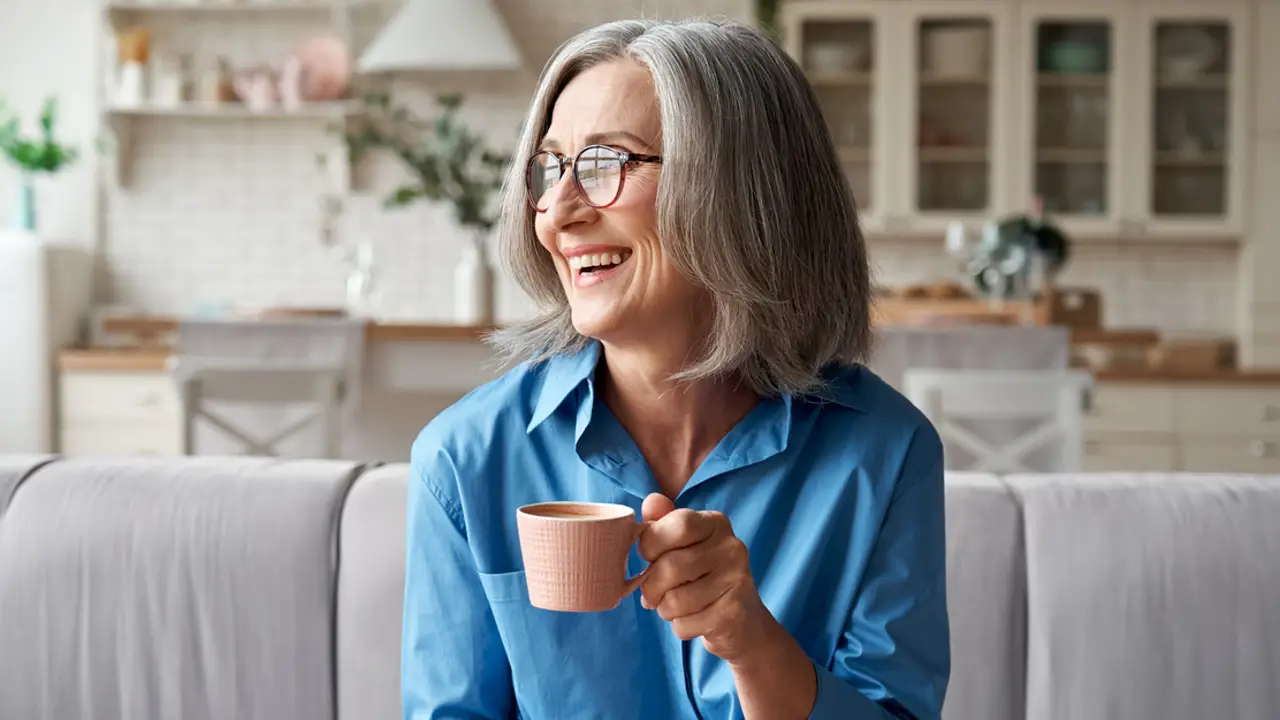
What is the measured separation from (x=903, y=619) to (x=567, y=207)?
408mm

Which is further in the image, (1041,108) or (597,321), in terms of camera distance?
(1041,108)

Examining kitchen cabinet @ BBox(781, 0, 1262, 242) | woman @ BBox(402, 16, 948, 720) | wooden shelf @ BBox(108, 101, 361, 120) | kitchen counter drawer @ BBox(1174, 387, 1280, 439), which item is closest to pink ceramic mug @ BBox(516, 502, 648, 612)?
woman @ BBox(402, 16, 948, 720)

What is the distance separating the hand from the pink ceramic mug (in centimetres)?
2

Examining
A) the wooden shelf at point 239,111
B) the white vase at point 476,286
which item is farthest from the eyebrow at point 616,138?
the wooden shelf at point 239,111

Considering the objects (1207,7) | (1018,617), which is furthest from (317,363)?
(1207,7)

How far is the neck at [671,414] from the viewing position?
1.06 metres

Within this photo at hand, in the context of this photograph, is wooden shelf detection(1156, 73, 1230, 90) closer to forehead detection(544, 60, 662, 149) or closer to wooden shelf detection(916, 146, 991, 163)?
wooden shelf detection(916, 146, 991, 163)

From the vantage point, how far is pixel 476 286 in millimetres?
3801

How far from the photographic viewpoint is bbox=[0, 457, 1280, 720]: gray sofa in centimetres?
131

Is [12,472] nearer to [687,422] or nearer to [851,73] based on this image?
[687,422]

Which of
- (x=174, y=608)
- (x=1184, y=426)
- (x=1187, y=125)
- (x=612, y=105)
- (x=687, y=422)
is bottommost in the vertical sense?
(x=1184, y=426)

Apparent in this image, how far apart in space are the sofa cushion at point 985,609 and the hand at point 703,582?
550 mm

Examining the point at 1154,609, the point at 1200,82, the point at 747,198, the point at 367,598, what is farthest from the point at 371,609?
the point at 1200,82

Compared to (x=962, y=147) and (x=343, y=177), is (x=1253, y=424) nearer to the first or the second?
(x=962, y=147)
